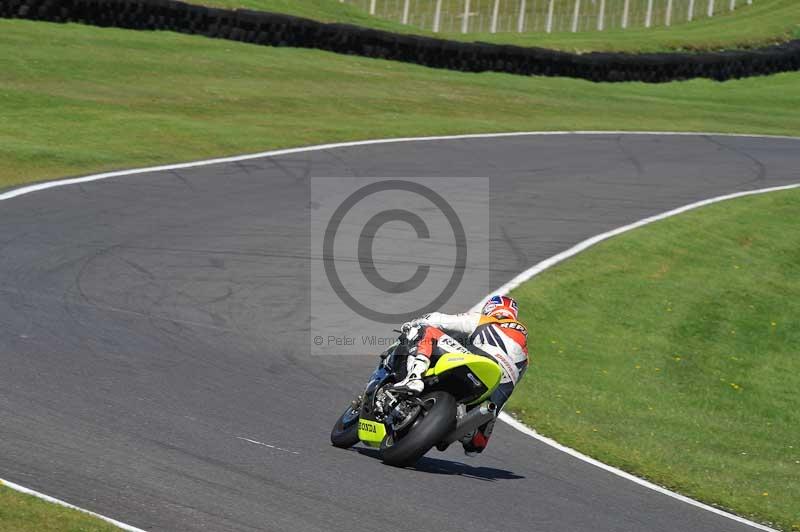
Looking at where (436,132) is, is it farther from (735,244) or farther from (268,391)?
(268,391)

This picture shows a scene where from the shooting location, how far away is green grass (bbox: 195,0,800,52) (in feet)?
130

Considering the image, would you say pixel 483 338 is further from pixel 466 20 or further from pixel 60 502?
pixel 466 20

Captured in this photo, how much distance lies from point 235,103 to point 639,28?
101 ft

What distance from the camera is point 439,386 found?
8.61 m

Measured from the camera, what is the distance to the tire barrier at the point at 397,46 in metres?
28.1

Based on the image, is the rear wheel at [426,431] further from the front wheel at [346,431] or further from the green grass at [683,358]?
the green grass at [683,358]

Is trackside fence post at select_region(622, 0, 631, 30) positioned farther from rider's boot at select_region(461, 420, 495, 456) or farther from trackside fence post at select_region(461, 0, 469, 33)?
rider's boot at select_region(461, 420, 495, 456)

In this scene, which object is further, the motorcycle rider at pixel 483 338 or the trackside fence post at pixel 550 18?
the trackside fence post at pixel 550 18

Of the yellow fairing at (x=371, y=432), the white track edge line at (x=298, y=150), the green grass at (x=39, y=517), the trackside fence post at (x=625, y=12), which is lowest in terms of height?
the yellow fairing at (x=371, y=432)

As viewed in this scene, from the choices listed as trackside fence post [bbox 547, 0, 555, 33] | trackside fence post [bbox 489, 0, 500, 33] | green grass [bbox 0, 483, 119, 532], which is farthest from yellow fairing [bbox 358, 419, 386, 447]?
trackside fence post [bbox 547, 0, 555, 33]

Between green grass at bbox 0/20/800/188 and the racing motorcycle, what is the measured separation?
31.8 feet

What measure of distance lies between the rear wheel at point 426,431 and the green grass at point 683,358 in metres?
1.93

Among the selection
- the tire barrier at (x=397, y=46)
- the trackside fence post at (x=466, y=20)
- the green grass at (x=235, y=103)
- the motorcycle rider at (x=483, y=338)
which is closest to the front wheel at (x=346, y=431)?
the motorcycle rider at (x=483, y=338)

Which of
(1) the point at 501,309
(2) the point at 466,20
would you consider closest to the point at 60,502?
(1) the point at 501,309
